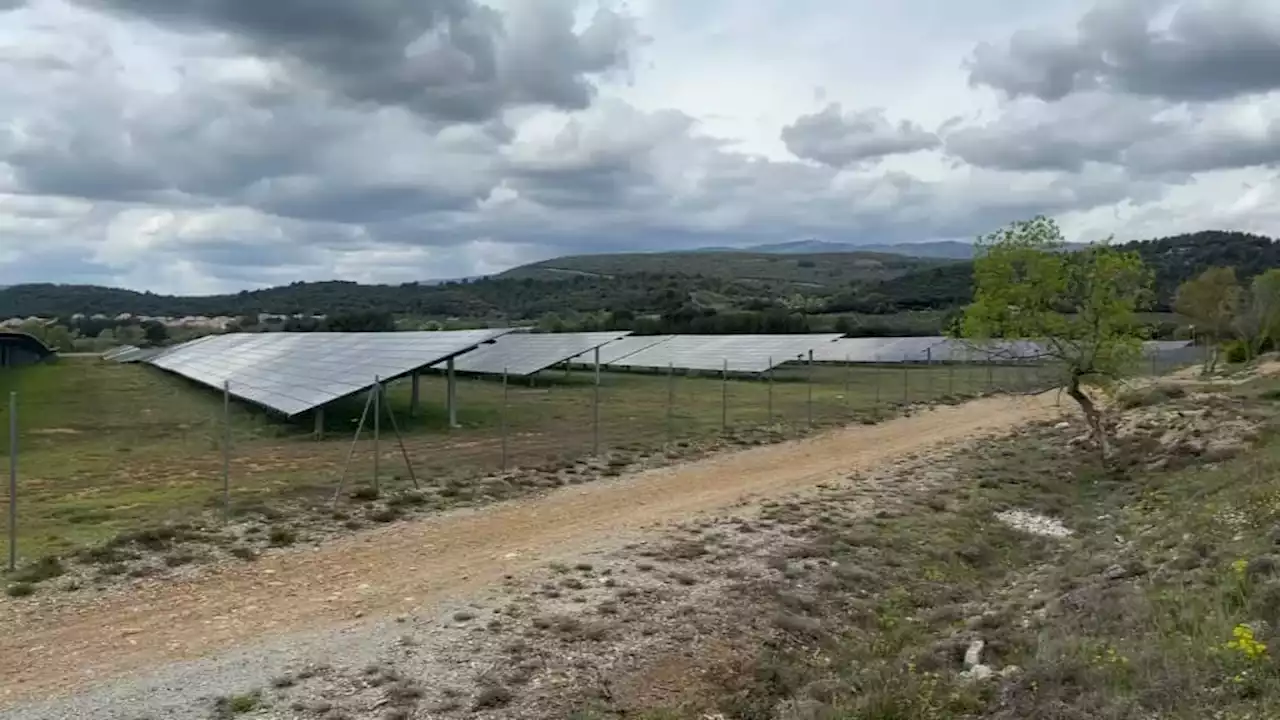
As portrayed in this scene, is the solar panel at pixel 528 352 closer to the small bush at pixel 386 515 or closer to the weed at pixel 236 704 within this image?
the small bush at pixel 386 515

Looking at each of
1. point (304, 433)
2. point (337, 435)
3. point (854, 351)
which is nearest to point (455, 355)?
point (337, 435)

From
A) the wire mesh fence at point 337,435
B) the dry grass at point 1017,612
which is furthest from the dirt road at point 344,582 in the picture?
the dry grass at point 1017,612

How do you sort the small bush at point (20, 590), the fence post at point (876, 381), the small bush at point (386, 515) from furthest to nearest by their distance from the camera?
the fence post at point (876, 381)
the small bush at point (386, 515)
the small bush at point (20, 590)

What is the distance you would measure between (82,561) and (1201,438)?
19.6m

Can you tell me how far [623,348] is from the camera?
61.1m

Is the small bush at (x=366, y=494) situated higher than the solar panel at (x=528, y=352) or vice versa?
the solar panel at (x=528, y=352)

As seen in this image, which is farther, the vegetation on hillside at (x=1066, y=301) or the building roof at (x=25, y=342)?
the building roof at (x=25, y=342)

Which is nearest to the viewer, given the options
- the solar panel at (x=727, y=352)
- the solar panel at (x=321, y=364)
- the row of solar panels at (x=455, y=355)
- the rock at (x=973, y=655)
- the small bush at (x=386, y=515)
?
the rock at (x=973, y=655)

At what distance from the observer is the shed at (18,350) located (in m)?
59.6

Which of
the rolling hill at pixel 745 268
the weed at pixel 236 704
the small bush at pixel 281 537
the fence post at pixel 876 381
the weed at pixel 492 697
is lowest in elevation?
the fence post at pixel 876 381

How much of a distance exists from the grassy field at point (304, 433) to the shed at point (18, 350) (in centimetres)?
1233

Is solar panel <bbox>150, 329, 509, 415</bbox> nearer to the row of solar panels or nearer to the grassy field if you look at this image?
the row of solar panels

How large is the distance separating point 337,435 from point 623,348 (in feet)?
120

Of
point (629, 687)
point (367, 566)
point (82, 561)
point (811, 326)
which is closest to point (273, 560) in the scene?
point (367, 566)
